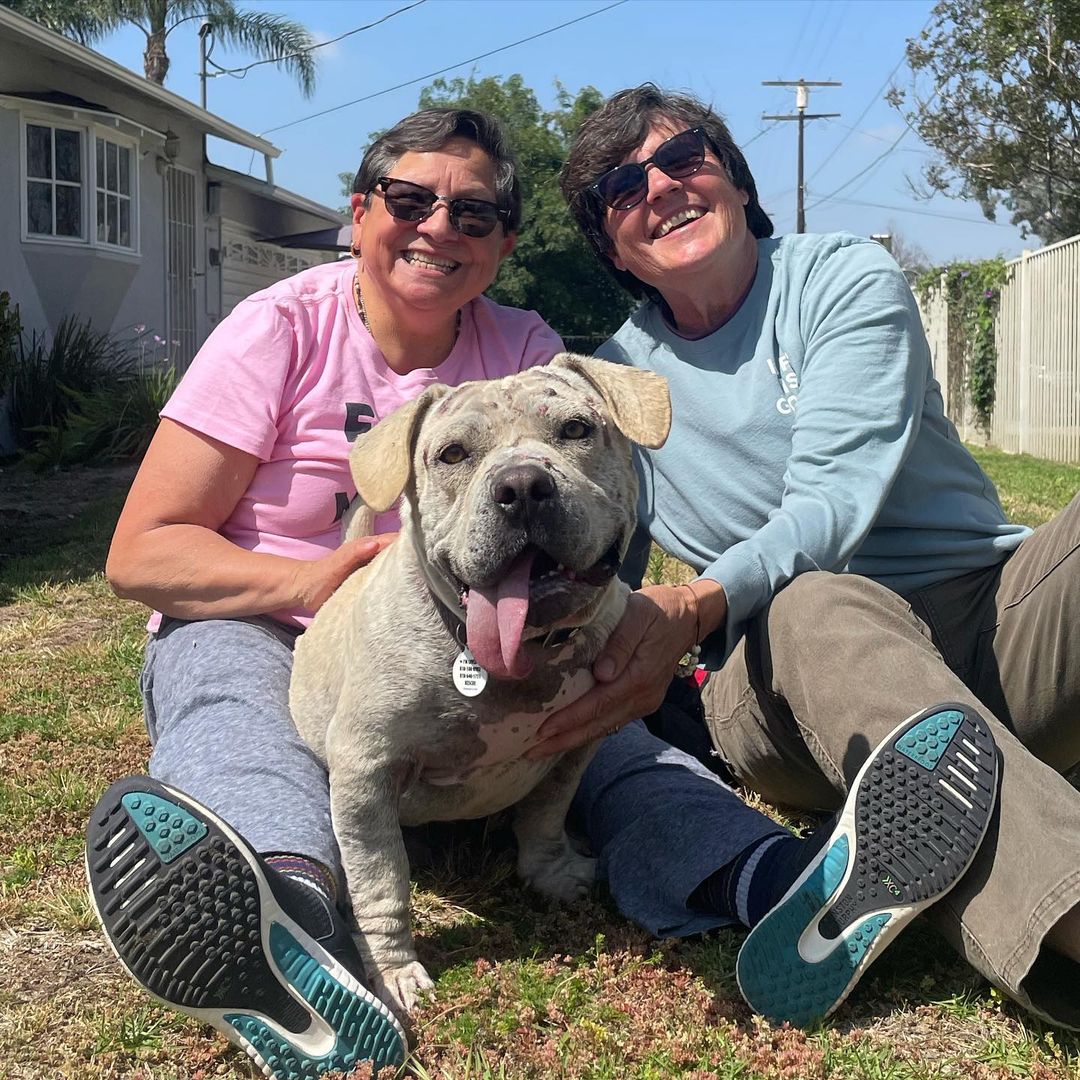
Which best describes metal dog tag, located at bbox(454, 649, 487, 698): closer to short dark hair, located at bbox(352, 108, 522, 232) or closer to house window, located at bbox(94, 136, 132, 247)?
short dark hair, located at bbox(352, 108, 522, 232)

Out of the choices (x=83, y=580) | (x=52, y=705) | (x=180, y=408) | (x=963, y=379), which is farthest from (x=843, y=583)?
(x=963, y=379)

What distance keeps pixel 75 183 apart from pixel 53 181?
353 millimetres

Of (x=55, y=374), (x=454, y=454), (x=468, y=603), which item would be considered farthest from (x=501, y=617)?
(x=55, y=374)

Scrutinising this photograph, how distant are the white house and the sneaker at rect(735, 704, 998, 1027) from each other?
13.6 metres

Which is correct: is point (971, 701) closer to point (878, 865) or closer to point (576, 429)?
point (878, 865)

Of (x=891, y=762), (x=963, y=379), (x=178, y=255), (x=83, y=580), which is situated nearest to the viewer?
(x=891, y=762)

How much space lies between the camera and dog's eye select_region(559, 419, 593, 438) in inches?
105

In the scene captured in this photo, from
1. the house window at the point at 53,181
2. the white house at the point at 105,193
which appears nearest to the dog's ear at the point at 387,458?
the white house at the point at 105,193

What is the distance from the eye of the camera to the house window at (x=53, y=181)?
47.2 ft

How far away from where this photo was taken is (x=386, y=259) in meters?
3.54

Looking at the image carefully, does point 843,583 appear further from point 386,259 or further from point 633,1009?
point 386,259

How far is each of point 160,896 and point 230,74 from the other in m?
35.0

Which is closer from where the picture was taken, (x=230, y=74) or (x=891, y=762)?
(x=891, y=762)

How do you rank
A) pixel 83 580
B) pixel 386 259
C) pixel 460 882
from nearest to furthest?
pixel 460 882 → pixel 386 259 → pixel 83 580
